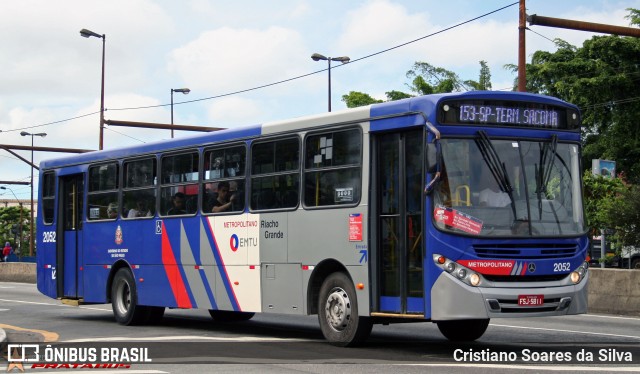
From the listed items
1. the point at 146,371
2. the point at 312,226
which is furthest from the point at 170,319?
the point at 146,371

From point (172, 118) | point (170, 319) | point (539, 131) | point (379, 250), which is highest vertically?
point (172, 118)

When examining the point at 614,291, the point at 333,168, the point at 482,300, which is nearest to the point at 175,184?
the point at 333,168

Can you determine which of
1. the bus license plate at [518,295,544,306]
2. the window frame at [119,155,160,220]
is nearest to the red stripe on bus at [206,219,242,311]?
the window frame at [119,155,160,220]

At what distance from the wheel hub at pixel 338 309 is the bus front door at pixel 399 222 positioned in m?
0.59

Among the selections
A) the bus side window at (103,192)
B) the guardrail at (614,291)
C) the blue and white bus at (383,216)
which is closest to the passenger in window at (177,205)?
the blue and white bus at (383,216)

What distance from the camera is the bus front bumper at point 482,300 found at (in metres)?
12.1

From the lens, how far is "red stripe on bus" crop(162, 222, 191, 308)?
17.5 m

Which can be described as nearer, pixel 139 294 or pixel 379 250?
pixel 379 250

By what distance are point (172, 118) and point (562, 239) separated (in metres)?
42.2

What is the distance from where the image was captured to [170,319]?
20594 millimetres

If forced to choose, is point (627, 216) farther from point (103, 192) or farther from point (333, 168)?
point (333, 168)

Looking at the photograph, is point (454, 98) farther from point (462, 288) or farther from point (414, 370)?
point (414, 370)

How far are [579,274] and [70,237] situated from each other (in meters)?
11.5

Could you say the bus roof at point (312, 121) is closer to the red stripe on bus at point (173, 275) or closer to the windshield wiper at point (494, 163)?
the windshield wiper at point (494, 163)
